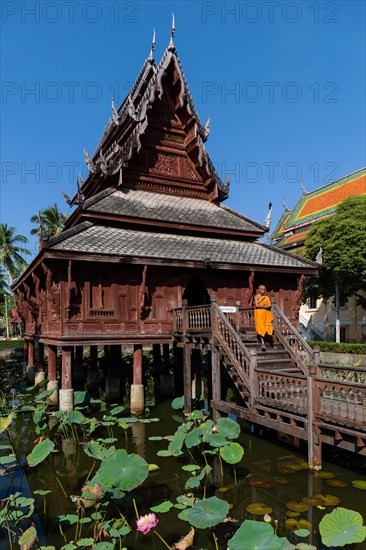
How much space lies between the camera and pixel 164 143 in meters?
17.1

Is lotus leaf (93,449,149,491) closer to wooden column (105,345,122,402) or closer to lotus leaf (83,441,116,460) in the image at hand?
lotus leaf (83,441,116,460)

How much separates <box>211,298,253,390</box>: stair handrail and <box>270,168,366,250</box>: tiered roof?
25.1 metres

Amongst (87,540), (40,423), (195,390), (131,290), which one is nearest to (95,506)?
(87,540)

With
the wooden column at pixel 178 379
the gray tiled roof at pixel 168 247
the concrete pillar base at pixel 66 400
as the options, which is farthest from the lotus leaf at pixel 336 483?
the wooden column at pixel 178 379

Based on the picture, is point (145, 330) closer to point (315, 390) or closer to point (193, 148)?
point (315, 390)

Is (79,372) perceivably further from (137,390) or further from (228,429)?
(228,429)

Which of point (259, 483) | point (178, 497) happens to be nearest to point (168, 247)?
point (259, 483)

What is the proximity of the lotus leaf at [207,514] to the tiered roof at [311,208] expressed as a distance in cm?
3114

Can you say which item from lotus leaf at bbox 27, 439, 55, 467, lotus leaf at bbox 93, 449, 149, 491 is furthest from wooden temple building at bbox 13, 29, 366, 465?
lotus leaf at bbox 27, 439, 55, 467

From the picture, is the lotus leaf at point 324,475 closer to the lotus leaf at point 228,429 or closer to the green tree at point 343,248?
the lotus leaf at point 228,429

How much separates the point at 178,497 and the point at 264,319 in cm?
557

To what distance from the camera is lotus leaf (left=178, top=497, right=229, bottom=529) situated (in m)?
4.80

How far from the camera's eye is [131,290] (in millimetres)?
13195

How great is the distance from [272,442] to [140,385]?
4760 millimetres
